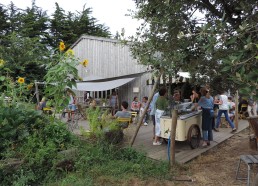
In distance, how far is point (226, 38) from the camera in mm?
2885

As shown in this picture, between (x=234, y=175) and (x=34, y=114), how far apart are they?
4030 millimetres

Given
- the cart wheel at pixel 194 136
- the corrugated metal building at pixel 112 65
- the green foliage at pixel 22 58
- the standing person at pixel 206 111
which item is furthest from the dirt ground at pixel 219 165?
the green foliage at pixel 22 58

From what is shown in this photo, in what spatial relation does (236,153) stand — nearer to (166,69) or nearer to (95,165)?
(166,69)

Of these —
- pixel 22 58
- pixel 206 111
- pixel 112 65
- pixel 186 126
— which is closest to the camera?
pixel 186 126

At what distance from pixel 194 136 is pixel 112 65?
8.23 metres

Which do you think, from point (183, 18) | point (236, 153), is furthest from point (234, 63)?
point (236, 153)

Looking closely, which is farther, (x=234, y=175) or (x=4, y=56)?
(x=4, y=56)

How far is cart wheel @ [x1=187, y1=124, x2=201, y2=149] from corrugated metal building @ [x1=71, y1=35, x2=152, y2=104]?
5.30 m

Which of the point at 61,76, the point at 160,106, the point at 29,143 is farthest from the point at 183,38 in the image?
the point at 29,143

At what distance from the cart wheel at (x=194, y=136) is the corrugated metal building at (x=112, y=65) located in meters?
5.30

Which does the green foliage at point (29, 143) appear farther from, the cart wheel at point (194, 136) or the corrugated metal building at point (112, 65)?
the corrugated metal building at point (112, 65)

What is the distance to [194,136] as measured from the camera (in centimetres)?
637

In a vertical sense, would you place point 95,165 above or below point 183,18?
below

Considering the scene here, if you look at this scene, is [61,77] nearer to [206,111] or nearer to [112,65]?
[206,111]
